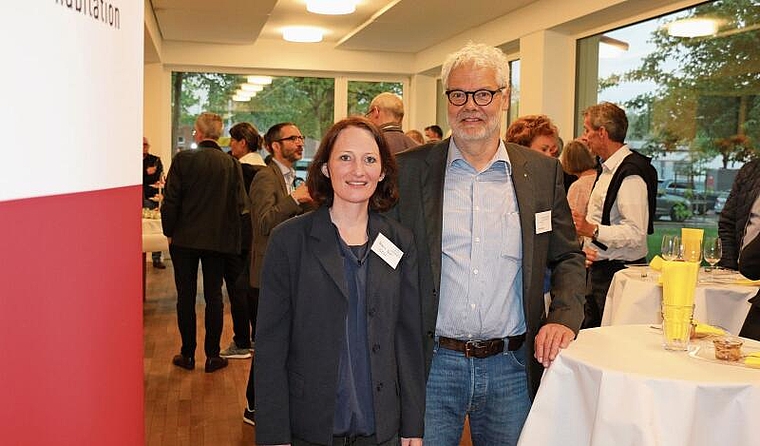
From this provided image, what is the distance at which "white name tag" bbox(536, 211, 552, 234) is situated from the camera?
2.23m

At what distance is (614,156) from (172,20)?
6591 mm

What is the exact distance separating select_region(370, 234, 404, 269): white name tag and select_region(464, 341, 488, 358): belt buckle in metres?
0.32

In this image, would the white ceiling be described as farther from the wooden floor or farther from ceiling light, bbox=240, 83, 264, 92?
the wooden floor

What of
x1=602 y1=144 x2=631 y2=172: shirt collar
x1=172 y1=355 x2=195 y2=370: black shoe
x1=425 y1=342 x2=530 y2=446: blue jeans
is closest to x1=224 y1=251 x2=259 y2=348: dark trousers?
x1=172 y1=355 x2=195 y2=370: black shoe

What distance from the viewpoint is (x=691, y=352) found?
2324mm

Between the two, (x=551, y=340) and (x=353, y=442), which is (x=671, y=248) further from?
(x=353, y=442)

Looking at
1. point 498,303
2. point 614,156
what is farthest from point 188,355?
point 498,303

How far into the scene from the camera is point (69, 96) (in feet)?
3.62

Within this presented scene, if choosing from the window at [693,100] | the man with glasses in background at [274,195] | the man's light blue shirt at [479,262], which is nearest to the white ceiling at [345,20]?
the window at [693,100]

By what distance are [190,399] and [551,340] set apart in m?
3.30

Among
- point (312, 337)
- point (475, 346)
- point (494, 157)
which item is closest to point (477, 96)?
point (494, 157)

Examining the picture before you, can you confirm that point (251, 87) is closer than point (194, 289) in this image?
No

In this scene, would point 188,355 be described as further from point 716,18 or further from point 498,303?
point 716,18

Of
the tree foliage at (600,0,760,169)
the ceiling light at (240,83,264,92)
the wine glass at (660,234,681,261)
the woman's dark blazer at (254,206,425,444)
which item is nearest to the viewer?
the woman's dark blazer at (254,206,425,444)
